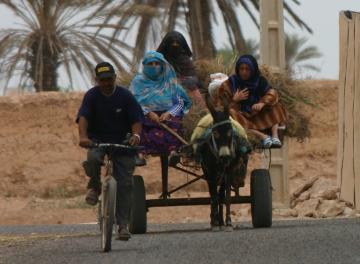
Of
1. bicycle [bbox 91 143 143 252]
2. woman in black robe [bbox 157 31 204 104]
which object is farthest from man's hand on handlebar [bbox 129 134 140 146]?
woman in black robe [bbox 157 31 204 104]

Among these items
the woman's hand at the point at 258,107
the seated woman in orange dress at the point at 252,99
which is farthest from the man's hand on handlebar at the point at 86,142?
the woman's hand at the point at 258,107

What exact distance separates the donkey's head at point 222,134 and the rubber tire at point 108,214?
2846 mm

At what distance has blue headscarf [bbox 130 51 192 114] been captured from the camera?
1816 cm

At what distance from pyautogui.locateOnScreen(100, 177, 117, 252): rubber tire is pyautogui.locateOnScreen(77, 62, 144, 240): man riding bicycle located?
40 centimetres

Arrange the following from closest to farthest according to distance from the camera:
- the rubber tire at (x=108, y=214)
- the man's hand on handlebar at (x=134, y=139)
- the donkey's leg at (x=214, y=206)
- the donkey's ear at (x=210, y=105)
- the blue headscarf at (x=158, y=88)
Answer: the rubber tire at (x=108, y=214) < the man's hand on handlebar at (x=134, y=139) < the donkey's ear at (x=210, y=105) < the donkey's leg at (x=214, y=206) < the blue headscarf at (x=158, y=88)

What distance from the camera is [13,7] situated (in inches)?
1361

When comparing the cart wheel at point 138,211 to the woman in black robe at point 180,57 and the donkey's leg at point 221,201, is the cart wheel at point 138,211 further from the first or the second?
the woman in black robe at point 180,57

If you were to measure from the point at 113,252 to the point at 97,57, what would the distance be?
67.0ft

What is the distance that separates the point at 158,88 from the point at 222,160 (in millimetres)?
1552

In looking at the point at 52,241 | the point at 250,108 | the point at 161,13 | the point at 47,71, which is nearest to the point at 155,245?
the point at 52,241

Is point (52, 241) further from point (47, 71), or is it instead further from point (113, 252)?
point (47, 71)

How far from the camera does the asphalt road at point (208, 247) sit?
13.1 m

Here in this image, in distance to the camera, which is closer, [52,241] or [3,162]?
[52,241]

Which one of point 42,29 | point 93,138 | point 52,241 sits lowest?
point 52,241
